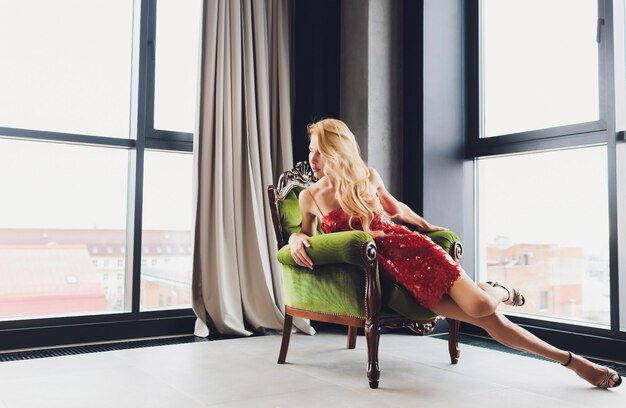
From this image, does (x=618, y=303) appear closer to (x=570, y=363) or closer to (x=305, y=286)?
(x=570, y=363)

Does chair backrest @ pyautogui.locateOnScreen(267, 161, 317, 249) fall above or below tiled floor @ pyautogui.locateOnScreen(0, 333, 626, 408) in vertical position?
above

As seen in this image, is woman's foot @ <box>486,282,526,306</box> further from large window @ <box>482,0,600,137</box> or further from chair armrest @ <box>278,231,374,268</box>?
large window @ <box>482,0,600,137</box>

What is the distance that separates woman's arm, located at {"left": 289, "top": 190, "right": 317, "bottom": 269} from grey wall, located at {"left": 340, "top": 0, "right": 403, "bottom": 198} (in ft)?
3.49

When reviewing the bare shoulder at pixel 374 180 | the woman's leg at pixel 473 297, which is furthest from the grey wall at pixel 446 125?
the woman's leg at pixel 473 297

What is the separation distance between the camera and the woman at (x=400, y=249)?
91.4 inches

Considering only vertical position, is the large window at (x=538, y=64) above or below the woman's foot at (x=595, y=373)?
above

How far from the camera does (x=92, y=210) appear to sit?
11.7 ft

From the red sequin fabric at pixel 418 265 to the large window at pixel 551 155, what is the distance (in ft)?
4.08

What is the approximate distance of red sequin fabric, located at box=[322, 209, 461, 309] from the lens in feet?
7.82

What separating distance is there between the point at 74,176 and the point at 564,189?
290 cm

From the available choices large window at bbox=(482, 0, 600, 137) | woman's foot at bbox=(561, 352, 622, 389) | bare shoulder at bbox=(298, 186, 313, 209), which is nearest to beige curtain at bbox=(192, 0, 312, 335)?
bare shoulder at bbox=(298, 186, 313, 209)

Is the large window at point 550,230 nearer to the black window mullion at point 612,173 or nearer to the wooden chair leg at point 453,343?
the black window mullion at point 612,173

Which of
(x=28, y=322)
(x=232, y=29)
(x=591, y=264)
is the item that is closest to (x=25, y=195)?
(x=28, y=322)

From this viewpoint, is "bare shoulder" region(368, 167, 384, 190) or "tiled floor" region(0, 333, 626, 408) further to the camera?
"bare shoulder" region(368, 167, 384, 190)
